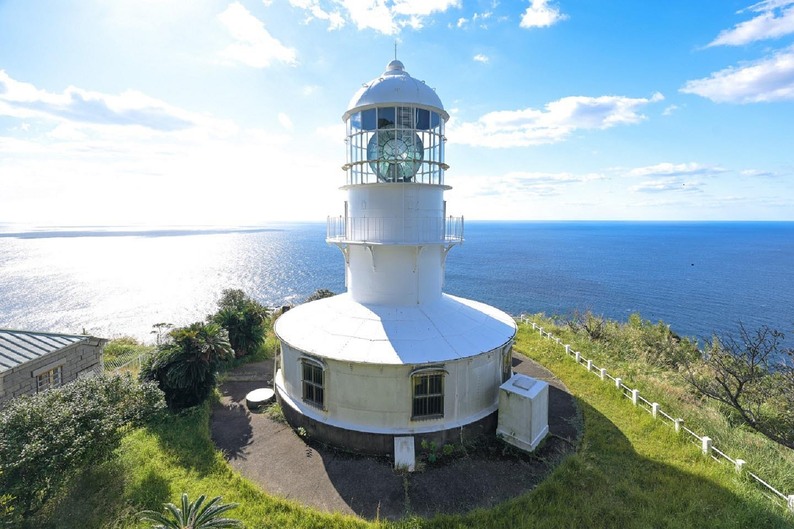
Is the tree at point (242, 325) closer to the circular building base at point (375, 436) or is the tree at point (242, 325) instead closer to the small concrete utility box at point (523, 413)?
the circular building base at point (375, 436)

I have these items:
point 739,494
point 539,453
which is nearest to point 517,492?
point 539,453

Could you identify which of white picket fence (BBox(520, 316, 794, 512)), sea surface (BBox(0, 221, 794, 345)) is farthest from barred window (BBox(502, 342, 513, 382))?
sea surface (BBox(0, 221, 794, 345))

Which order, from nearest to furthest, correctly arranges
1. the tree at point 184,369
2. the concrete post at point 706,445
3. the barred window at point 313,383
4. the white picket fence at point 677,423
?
the white picket fence at point 677,423, the concrete post at point 706,445, the barred window at point 313,383, the tree at point 184,369

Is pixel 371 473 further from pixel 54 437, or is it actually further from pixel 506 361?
pixel 54 437

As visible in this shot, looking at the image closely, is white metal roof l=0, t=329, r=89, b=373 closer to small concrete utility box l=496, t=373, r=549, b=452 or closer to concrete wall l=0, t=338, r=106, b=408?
concrete wall l=0, t=338, r=106, b=408

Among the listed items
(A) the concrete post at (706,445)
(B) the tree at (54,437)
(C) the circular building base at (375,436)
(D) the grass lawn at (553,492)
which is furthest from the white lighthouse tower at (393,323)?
(A) the concrete post at (706,445)

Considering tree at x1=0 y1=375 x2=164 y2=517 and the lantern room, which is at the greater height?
the lantern room
